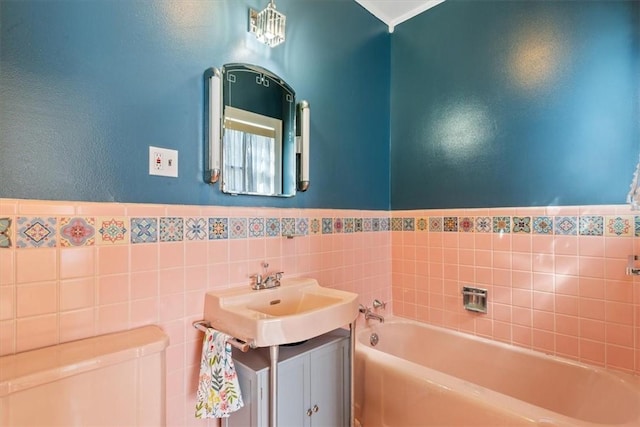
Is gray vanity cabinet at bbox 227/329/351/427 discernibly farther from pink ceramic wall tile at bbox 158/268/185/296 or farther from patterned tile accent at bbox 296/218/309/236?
patterned tile accent at bbox 296/218/309/236

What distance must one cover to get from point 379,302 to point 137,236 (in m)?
1.47

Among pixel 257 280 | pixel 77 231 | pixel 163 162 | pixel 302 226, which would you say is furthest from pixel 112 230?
pixel 302 226

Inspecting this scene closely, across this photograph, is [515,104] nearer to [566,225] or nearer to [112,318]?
[566,225]

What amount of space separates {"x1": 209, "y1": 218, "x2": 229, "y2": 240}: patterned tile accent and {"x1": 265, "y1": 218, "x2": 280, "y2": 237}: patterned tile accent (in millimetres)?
210

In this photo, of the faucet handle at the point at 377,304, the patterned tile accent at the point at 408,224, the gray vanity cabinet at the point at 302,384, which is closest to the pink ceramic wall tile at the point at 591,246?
the patterned tile accent at the point at 408,224

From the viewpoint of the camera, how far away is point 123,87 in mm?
1090

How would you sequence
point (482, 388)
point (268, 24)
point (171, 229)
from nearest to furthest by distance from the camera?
point (171, 229) < point (482, 388) < point (268, 24)

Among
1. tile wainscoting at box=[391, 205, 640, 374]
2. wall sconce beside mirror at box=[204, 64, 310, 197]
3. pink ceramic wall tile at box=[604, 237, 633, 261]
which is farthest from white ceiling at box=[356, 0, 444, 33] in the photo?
pink ceramic wall tile at box=[604, 237, 633, 261]

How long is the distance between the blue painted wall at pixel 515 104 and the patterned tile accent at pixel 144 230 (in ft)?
5.23

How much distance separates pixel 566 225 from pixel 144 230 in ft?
6.29

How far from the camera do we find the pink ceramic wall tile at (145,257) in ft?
3.60

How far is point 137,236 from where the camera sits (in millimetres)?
1106

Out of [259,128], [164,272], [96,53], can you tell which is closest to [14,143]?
[96,53]

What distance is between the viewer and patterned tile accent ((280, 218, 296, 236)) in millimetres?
1562
